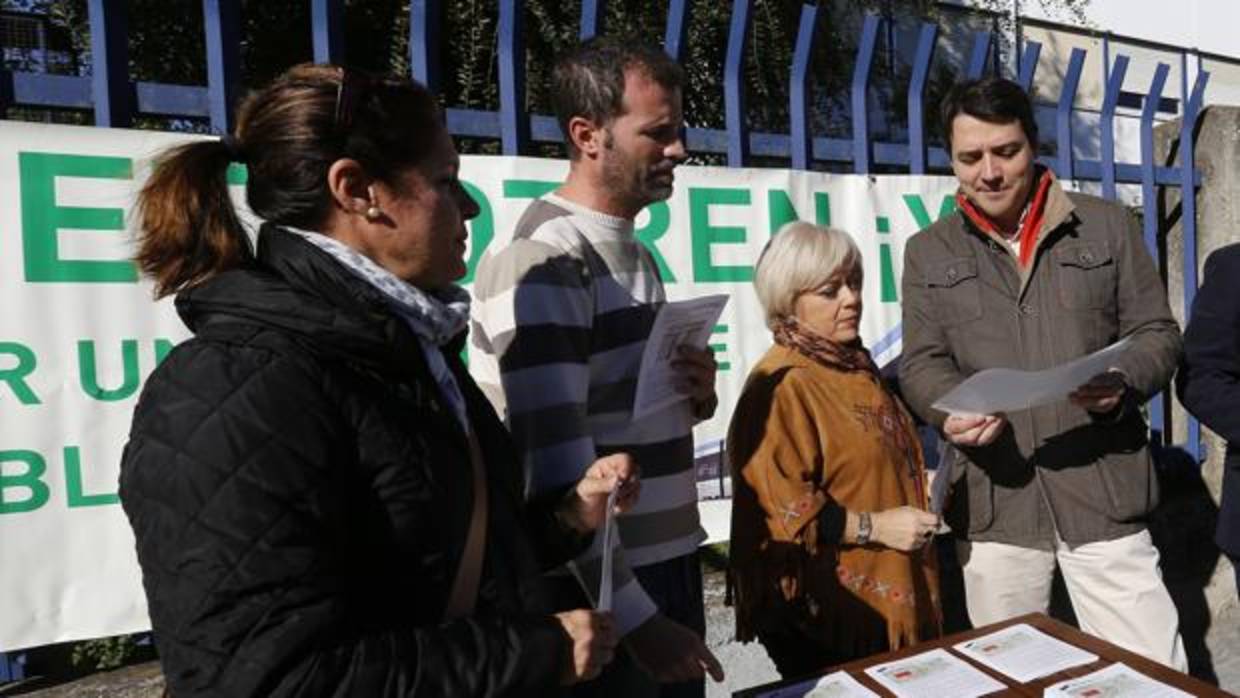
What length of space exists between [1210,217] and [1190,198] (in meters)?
0.13

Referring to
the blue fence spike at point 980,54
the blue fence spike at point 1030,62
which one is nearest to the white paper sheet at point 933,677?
the blue fence spike at point 980,54

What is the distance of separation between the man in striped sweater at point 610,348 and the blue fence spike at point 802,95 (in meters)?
1.18

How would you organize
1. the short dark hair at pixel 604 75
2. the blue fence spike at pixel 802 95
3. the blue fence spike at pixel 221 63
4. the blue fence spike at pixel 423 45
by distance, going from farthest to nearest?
the blue fence spike at pixel 802 95 → the blue fence spike at pixel 423 45 → the blue fence spike at pixel 221 63 → the short dark hair at pixel 604 75

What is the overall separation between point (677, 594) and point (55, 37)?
3666 mm

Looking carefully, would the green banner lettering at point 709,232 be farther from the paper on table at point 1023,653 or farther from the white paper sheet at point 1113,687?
the white paper sheet at point 1113,687

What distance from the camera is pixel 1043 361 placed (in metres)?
2.08

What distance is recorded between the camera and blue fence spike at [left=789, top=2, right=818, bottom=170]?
2.77 m

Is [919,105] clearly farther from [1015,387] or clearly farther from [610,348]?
[610,348]

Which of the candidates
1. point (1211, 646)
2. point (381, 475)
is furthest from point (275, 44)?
point (1211, 646)

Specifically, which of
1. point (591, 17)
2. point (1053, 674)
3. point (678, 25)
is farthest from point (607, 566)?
point (678, 25)

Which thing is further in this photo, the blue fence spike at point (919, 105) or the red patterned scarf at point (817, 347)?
the blue fence spike at point (919, 105)

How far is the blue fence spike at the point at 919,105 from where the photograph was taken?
2.95 m

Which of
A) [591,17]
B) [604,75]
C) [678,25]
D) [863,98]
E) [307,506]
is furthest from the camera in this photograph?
[863,98]

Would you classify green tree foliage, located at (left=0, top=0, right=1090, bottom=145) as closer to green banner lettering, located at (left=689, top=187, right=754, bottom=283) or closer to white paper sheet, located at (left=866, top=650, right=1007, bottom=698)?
green banner lettering, located at (left=689, top=187, right=754, bottom=283)
